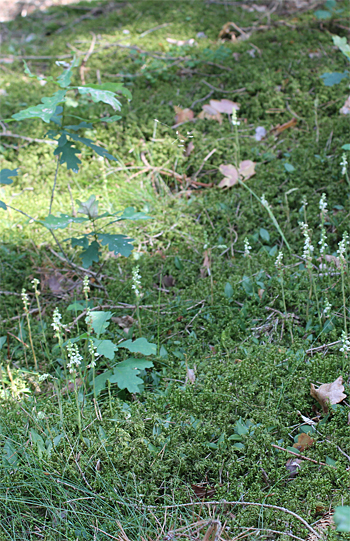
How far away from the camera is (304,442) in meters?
1.90

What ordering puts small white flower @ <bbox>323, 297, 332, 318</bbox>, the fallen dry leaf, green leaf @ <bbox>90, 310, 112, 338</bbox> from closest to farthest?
1. green leaf @ <bbox>90, 310, 112, 338</bbox>
2. small white flower @ <bbox>323, 297, 332, 318</bbox>
3. the fallen dry leaf

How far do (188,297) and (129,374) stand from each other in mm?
791

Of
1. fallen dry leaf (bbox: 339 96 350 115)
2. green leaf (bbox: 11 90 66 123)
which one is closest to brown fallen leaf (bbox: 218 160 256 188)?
fallen dry leaf (bbox: 339 96 350 115)

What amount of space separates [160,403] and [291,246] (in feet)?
5.10

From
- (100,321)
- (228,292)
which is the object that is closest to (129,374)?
(100,321)

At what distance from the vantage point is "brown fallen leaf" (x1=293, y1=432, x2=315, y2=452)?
1.90m

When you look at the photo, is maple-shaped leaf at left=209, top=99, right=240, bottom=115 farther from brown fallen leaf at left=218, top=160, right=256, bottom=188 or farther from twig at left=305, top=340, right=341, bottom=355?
twig at left=305, top=340, right=341, bottom=355

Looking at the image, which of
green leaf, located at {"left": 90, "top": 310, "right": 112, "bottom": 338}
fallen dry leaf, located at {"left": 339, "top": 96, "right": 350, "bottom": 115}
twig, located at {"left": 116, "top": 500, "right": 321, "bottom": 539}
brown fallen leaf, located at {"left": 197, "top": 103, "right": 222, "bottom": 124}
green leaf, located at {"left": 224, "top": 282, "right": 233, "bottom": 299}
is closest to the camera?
twig, located at {"left": 116, "top": 500, "right": 321, "bottom": 539}

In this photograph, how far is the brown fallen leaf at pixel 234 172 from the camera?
11.5ft

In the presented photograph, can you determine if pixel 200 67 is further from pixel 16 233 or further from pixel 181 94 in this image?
pixel 16 233

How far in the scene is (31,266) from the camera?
3230mm

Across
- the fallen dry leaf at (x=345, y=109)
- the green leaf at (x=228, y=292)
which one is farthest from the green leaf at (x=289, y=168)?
the green leaf at (x=228, y=292)

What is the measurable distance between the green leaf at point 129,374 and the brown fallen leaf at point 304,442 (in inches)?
32.6

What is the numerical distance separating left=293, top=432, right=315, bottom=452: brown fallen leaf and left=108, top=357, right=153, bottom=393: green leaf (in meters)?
0.83
